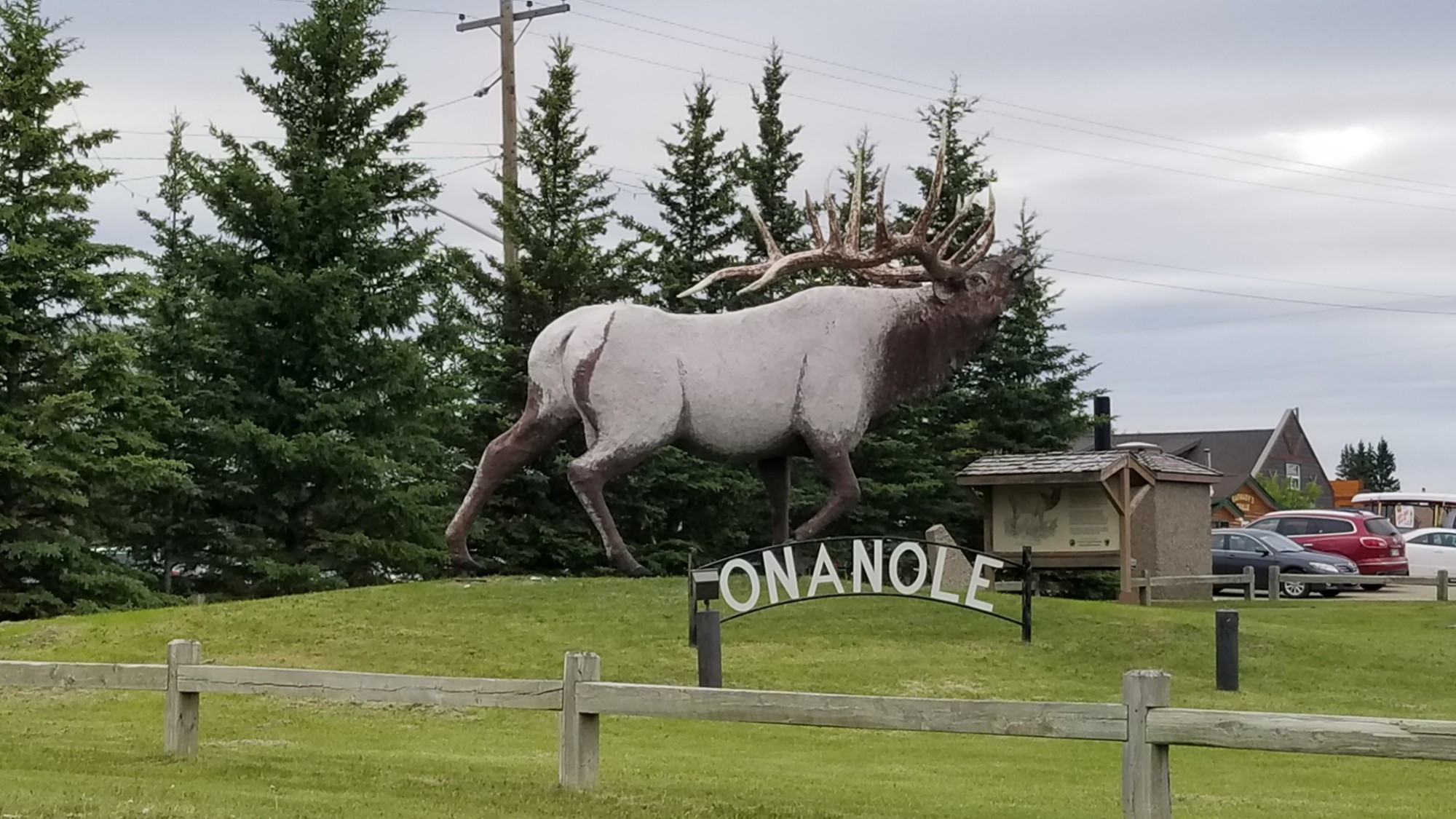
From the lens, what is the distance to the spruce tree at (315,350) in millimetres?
22891

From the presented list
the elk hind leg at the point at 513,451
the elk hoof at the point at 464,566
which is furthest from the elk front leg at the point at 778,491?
the elk hoof at the point at 464,566

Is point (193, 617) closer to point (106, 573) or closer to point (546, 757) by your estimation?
point (106, 573)

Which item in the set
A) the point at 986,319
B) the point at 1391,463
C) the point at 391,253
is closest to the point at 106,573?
the point at 391,253

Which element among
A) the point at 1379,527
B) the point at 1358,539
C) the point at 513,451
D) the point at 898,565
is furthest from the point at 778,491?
the point at 1379,527

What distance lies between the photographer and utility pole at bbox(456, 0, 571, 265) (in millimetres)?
25750

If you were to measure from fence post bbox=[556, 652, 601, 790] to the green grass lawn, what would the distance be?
0.20m

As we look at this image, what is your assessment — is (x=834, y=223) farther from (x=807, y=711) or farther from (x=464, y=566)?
(x=807, y=711)

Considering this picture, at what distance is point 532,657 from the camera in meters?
14.6

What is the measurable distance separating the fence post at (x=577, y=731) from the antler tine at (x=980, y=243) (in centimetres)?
981

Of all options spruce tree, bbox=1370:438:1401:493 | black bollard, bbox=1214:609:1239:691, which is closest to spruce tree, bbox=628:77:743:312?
black bollard, bbox=1214:609:1239:691

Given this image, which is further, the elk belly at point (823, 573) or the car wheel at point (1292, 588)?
the car wheel at point (1292, 588)

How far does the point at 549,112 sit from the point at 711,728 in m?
15.3

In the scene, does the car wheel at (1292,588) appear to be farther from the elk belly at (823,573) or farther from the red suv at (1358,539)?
the elk belly at (823,573)

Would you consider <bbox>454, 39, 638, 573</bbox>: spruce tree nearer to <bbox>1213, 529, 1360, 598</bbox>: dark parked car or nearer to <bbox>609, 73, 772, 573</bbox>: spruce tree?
<bbox>609, 73, 772, 573</bbox>: spruce tree
